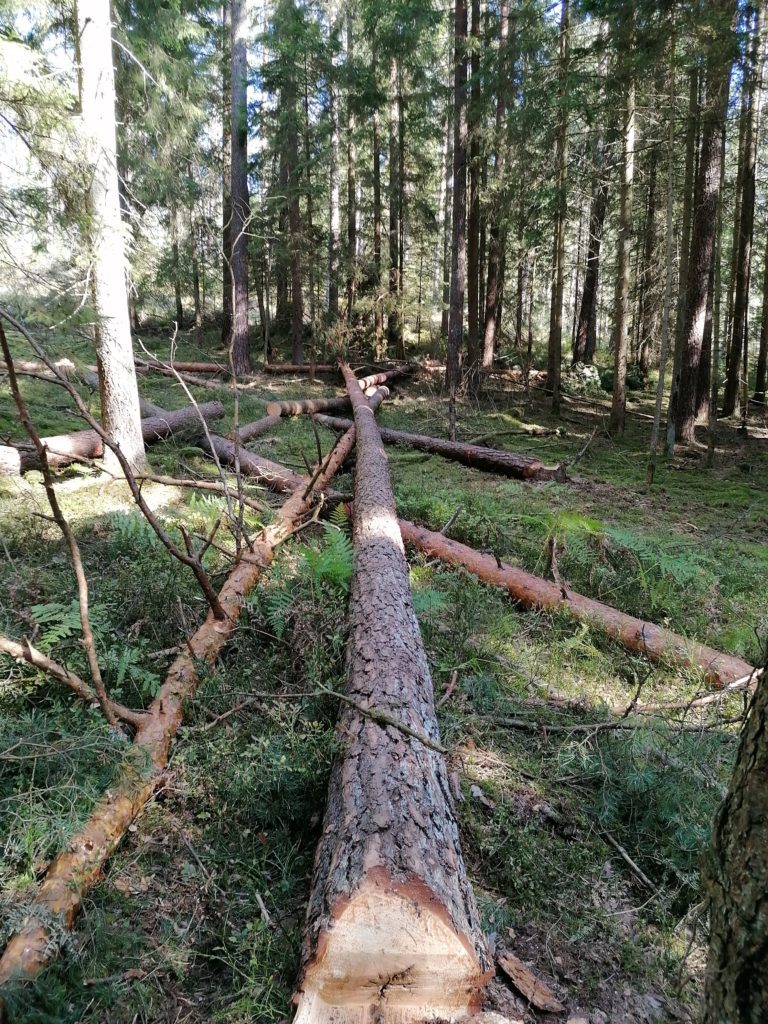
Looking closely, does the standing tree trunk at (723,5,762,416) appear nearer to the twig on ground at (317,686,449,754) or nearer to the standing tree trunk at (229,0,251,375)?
the standing tree trunk at (229,0,251,375)

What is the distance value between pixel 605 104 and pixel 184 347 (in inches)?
627

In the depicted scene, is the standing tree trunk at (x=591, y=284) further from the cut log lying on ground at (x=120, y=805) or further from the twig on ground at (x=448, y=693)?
the cut log lying on ground at (x=120, y=805)

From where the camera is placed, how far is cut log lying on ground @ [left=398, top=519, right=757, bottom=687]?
409 centimetres

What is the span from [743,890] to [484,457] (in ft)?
28.6

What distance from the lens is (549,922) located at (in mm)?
2311

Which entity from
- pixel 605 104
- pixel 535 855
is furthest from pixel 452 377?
pixel 535 855

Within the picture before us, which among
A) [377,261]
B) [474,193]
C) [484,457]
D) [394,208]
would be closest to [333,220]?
[377,261]

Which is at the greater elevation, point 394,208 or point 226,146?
point 226,146

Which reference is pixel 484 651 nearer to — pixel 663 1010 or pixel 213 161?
pixel 663 1010

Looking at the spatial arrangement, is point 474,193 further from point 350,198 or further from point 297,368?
point 297,368

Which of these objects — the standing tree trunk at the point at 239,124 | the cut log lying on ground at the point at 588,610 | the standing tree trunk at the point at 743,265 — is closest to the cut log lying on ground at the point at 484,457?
the cut log lying on ground at the point at 588,610

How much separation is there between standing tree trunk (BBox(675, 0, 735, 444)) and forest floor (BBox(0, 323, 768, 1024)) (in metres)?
7.03

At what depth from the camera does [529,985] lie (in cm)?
201

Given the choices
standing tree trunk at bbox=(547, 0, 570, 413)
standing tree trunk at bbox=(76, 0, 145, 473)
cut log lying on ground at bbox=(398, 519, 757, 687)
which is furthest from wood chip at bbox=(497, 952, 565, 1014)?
standing tree trunk at bbox=(547, 0, 570, 413)
